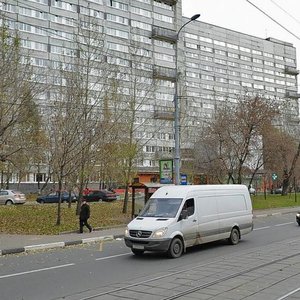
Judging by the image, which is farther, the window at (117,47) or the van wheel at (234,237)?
the window at (117,47)

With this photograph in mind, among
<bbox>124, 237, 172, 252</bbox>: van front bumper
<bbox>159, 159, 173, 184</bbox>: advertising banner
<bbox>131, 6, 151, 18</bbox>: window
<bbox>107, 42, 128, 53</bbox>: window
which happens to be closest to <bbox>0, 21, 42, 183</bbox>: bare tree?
<bbox>159, 159, 173, 184</bbox>: advertising banner

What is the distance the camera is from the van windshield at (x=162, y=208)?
1301 centimetres

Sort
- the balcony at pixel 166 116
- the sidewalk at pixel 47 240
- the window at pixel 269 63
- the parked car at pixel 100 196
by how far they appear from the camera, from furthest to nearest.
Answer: the window at pixel 269 63, the parked car at pixel 100 196, the balcony at pixel 166 116, the sidewalk at pixel 47 240

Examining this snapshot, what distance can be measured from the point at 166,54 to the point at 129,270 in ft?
228

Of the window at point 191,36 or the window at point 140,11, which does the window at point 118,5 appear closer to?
the window at point 140,11

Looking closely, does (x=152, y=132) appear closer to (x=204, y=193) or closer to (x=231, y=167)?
(x=231, y=167)

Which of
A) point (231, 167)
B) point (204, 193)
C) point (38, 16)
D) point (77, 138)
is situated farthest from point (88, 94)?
point (38, 16)

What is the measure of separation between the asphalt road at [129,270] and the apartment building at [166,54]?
51.0ft

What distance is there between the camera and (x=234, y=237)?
599 inches

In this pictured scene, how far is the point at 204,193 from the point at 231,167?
2223 centimetres

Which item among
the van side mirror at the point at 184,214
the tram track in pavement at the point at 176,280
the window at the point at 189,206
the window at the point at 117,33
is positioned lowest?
the tram track in pavement at the point at 176,280

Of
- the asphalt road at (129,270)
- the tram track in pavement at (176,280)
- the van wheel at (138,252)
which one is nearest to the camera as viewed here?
the tram track in pavement at (176,280)

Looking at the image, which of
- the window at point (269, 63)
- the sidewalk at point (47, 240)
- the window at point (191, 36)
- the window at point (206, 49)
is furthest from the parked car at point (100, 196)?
the window at point (269, 63)

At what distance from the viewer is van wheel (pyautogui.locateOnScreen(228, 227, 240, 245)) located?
1503 cm
